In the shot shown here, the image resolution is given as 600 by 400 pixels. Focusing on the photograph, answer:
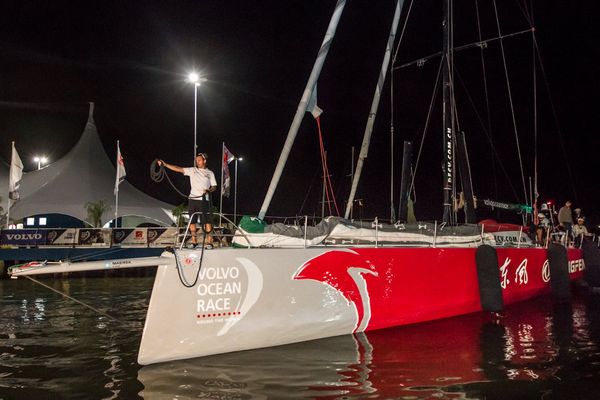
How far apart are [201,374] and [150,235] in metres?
16.2

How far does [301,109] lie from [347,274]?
A: 2.66 m

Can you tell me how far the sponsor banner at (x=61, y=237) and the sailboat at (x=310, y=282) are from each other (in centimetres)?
1481

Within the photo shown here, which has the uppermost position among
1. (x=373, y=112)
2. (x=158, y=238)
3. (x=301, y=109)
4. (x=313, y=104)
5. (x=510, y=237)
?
(x=373, y=112)

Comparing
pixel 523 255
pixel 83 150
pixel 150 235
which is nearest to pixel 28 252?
pixel 150 235

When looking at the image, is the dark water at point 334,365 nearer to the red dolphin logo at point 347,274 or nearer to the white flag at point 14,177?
the red dolphin logo at point 347,274

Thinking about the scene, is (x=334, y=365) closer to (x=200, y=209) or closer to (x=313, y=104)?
(x=200, y=209)

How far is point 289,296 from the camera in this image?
22.7ft

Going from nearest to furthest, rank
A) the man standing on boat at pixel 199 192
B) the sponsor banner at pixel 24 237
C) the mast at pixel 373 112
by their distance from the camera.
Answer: the man standing on boat at pixel 199 192 < the mast at pixel 373 112 < the sponsor banner at pixel 24 237

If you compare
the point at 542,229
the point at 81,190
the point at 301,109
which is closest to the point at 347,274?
the point at 301,109

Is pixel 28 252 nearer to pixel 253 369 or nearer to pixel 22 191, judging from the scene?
pixel 22 191

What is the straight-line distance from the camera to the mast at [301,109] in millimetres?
7594

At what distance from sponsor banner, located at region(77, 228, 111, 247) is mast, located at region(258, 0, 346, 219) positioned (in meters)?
15.1

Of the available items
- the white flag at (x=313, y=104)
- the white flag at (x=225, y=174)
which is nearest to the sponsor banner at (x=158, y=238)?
the white flag at (x=225, y=174)

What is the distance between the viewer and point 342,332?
747 cm
